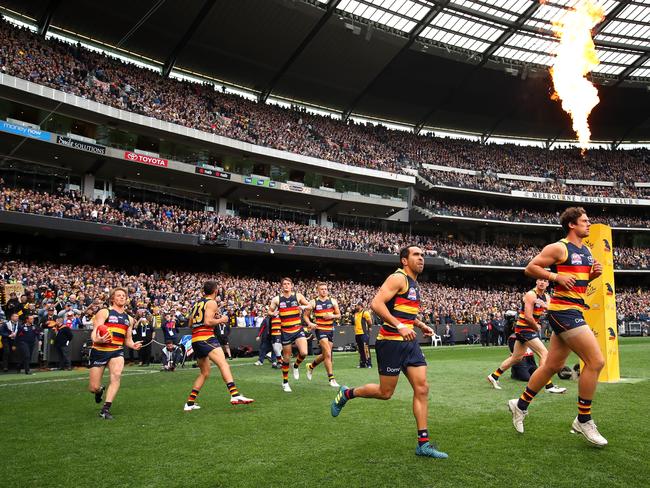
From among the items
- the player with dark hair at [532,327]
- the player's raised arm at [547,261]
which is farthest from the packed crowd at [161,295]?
the player's raised arm at [547,261]

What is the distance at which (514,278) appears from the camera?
173ft

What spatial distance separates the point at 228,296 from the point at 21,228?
1216 cm

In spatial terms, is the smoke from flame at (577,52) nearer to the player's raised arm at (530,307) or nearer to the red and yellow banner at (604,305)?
the red and yellow banner at (604,305)

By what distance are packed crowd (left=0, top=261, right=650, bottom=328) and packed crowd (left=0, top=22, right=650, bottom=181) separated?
35.1 ft

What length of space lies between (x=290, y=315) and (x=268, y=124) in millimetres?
34295

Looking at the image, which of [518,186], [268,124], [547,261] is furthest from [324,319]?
[518,186]

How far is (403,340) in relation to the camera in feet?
17.6

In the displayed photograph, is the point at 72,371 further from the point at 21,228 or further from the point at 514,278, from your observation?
the point at 514,278

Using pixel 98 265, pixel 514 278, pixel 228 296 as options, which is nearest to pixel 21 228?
pixel 98 265

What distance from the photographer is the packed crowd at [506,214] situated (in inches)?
1980

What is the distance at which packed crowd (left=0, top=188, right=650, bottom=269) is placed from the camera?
94.6 ft

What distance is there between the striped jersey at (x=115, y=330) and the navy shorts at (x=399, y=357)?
4.90 meters

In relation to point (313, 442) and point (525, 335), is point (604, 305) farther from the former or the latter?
point (313, 442)

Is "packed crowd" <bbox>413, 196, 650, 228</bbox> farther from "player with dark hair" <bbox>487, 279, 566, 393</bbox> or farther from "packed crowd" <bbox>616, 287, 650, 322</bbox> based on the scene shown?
"player with dark hair" <bbox>487, 279, 566, 393</bbox>
